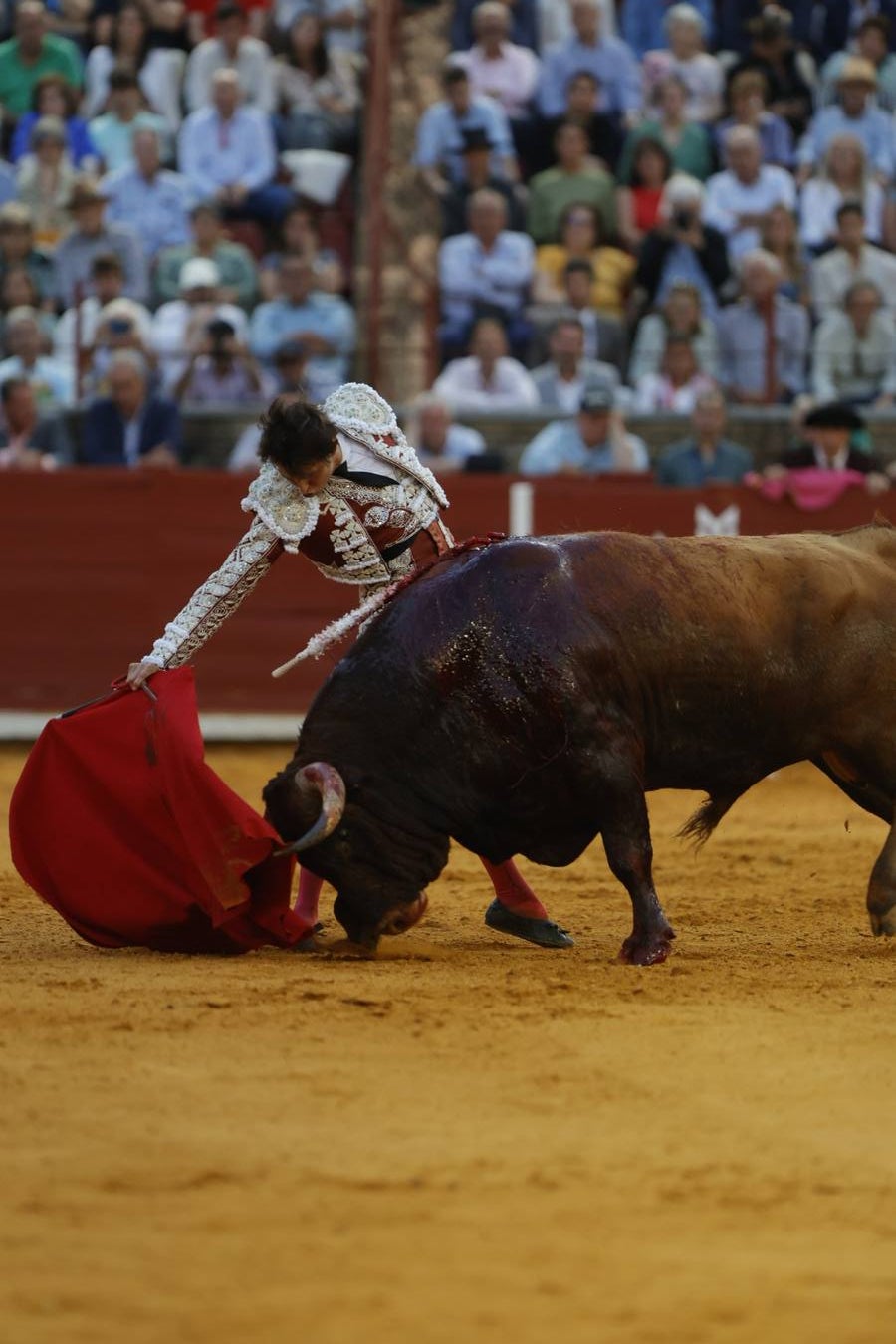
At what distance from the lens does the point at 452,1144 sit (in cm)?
337

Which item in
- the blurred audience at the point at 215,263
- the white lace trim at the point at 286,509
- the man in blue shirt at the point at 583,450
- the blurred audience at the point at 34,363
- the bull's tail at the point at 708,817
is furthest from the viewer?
the blurred audience at the point at 215,263

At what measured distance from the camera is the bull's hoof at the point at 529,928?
5.14 m

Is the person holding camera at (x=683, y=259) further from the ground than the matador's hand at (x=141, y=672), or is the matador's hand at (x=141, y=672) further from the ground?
the person holding camera at (x=683, y=259)

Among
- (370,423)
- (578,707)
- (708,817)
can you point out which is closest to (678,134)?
(370,423)

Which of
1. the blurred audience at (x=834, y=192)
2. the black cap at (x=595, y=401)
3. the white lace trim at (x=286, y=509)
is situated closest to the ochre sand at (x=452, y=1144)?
the white lace trim at (x=286, y=509)

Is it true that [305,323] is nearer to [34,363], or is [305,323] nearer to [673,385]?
[34,363]

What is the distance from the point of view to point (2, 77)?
11703mm

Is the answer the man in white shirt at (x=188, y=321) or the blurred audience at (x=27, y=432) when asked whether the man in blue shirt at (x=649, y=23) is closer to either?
the man in white shirt at (x=188, y=321)

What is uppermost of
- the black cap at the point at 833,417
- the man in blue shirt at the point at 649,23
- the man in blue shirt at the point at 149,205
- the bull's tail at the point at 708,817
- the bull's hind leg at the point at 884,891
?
the man in blue shirt at the point at 649,23

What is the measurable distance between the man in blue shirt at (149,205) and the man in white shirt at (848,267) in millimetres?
3102

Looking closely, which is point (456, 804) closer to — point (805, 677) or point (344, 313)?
point (805, 677)

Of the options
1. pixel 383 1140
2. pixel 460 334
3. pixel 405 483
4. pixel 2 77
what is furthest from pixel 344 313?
pixel 383 1140

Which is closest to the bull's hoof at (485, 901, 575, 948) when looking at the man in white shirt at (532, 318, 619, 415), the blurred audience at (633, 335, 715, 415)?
the man in white shirt at (532, 318, 619, 415)

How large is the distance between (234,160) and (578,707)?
708 cm
